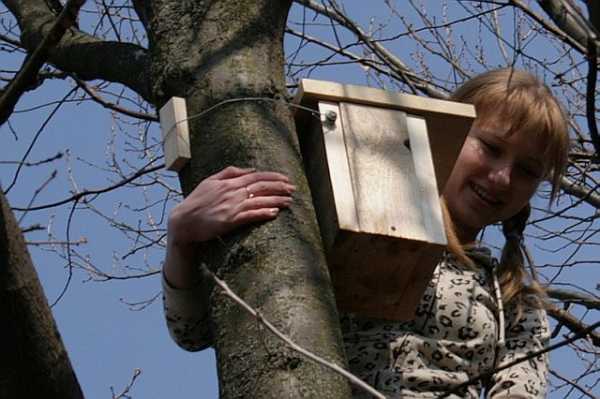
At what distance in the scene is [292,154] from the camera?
2221mm

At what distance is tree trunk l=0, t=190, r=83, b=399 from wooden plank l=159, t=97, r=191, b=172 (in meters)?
0.35

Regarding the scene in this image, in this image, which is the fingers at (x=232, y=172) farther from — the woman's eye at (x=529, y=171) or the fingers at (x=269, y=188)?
the woman's eye at (x=529, y=171)

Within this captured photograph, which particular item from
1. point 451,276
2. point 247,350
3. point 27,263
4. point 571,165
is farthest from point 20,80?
point 571,165

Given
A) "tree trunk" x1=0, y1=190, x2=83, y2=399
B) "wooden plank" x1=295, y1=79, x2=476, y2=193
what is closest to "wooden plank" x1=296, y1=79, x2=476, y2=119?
"wooden plank" x1=295, y1=79, x2=476, y2=193

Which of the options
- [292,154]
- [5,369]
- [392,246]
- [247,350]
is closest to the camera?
[247,350]

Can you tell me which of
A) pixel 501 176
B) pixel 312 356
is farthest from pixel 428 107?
pixel 312 356

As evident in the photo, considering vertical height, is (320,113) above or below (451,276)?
above

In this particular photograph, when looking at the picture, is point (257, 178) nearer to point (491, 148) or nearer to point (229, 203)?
point (229, 203)

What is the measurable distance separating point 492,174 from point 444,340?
1.46ft

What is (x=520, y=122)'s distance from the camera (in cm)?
295

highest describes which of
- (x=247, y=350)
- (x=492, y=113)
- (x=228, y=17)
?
(x=228, y=17)

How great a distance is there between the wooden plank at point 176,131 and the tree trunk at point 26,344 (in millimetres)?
349

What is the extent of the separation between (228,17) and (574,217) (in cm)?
213

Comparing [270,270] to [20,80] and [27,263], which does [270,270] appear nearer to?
[27,263]
